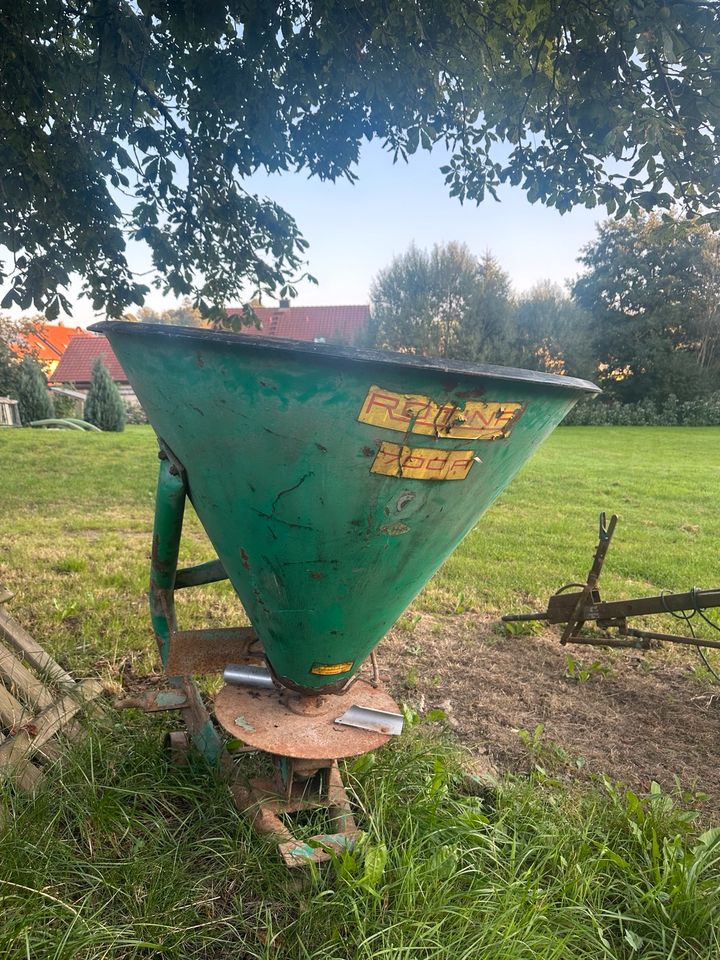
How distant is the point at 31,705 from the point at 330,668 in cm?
130

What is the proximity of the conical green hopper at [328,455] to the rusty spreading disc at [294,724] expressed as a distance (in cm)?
19

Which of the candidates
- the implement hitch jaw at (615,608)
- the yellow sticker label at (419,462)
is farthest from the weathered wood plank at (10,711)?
the implement hitch jaw at (615,608)

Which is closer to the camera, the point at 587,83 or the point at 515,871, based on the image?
the point at 515,871

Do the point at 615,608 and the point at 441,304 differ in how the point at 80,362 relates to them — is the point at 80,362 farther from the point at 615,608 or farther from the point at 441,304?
the point at 615,608

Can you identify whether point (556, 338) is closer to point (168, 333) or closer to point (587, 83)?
point (587, 83)

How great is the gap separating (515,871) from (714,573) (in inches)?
163

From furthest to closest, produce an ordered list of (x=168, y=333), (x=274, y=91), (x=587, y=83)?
1. (x=274, y=91)
2. (x=587, y=83)
3. (x=168, y=333)

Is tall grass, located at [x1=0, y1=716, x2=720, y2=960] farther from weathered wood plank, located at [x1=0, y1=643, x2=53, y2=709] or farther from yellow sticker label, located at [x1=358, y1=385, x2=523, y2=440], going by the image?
yellow sticker label, located at [x1=358, y1=385, x2=523, y2=440]

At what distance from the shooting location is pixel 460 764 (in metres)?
2.11

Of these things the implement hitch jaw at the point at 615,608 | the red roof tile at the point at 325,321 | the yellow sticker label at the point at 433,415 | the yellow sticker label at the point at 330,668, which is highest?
the red roof tile at the point at 325,321

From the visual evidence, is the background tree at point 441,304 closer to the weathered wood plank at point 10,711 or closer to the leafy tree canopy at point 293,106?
the leafy tree canopy at point 293,106

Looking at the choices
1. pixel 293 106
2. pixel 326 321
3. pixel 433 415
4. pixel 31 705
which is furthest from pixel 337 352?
pixel 326 321

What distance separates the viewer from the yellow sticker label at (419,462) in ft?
3.85

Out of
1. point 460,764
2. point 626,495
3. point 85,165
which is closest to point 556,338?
point 626,495
